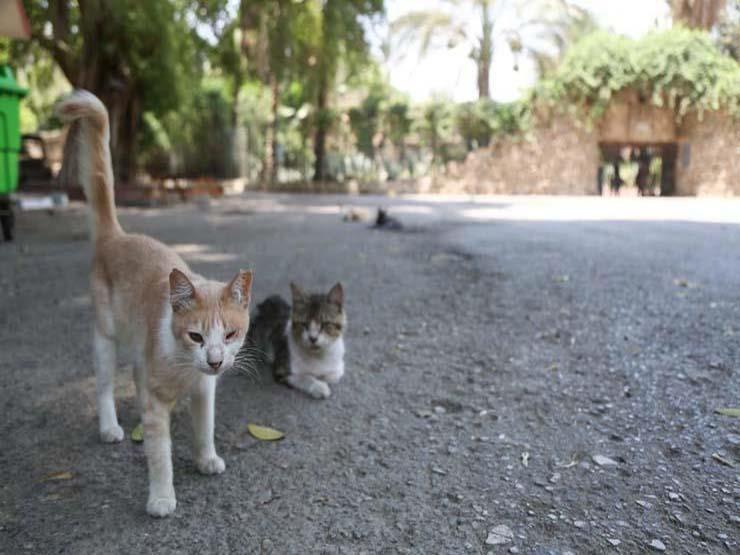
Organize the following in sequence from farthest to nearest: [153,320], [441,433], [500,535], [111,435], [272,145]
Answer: [272,145], [441,433], [111,435], [153,320], [500,535]

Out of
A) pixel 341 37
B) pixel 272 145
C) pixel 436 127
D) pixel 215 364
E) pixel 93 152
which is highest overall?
pixel 341 37

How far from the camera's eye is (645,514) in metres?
1.86

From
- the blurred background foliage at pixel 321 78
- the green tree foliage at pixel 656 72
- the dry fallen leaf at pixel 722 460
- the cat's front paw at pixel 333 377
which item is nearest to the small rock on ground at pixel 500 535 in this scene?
the dry fallen leaf at pixel 722 460

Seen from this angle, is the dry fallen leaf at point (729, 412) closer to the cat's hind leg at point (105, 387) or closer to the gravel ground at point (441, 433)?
the gravel ground at point (441, 433)

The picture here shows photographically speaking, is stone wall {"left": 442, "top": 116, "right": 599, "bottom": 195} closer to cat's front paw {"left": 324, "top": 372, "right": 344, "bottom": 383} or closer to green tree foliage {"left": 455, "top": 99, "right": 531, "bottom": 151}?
green tree foliage {"left": 455, "top": 99, "right": 531, "bottom": 151}

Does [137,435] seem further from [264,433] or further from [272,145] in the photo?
[272,145]

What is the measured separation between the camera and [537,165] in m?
23.9

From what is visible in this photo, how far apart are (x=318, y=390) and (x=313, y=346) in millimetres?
241

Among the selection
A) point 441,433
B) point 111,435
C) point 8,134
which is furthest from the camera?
point 8,134

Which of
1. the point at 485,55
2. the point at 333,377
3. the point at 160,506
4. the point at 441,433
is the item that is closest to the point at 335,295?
the point at 333,377

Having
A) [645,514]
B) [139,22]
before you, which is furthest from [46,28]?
[645,514]

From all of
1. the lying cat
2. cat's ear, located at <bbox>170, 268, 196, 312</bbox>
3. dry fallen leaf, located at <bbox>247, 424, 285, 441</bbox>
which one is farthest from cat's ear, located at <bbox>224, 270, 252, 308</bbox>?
the lying cat

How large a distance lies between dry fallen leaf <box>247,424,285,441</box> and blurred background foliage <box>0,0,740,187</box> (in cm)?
1098

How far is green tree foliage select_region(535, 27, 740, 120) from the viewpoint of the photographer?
2069 cm
